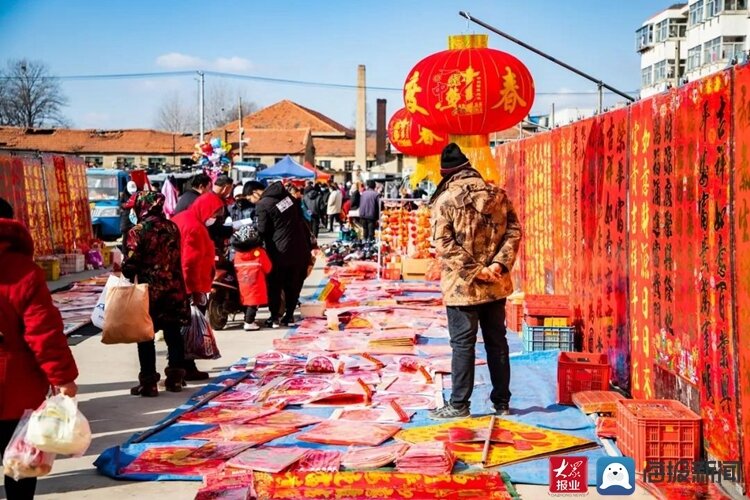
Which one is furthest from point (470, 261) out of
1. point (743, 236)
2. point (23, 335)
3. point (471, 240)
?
point (23, 335)

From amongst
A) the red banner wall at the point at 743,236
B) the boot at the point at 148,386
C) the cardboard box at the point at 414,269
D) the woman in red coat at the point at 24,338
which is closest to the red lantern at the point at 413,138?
the cardboard box at the point at 414,269

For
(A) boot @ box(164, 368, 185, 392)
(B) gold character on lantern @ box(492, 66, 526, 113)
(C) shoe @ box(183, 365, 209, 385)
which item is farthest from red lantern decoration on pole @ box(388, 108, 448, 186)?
(A) boot @ box(164, 368, 185, 392)

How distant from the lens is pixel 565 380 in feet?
26.7

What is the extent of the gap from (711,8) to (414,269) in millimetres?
53204

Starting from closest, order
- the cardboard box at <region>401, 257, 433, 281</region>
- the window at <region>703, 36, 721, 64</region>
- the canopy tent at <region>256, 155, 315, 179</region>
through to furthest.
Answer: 1. the cardboard box at <region>401, 257, 433, 281</region>
2. the canopy tent at <region>256, 155, 315, 179</region>
3. the window at <region>703, 36, 721, 64</region>

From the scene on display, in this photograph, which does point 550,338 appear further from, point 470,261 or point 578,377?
point 470,261

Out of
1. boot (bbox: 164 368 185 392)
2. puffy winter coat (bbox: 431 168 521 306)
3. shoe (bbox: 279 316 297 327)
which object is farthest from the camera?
shoe (bbox: 279 316 297 327)

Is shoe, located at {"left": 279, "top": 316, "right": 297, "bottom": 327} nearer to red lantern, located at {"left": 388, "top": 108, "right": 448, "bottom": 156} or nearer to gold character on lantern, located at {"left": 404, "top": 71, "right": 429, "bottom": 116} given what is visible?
gold character on lantern, located at {"left": 404, "top": 71, "right": 429, "bottom": 116}

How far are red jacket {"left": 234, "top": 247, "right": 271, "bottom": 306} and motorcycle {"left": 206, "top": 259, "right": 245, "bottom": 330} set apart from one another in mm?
188

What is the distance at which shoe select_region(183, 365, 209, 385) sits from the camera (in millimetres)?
9344

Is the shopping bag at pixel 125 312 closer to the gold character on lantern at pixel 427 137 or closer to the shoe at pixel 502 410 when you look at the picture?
the shoe at pixel 502 410

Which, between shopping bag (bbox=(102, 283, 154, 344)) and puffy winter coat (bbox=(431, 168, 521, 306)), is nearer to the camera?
puffy winter coat (bbox=(431, 168, 521, 306))

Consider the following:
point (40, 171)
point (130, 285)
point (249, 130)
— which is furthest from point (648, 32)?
point (130, 285)

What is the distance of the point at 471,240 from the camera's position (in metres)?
7.60
